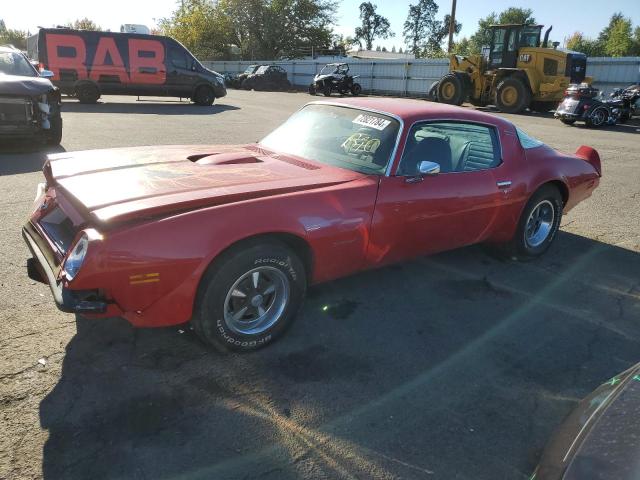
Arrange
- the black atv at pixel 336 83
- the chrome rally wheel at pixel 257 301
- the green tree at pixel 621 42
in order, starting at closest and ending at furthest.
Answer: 1. the chrome rally wheel at pixel 257 301
2. the black atv at pixel 336 83
3. the green tree at pixel 621 42

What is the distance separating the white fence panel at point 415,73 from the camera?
69.7 ft

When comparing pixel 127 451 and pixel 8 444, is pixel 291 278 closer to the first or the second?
pixel 127 451

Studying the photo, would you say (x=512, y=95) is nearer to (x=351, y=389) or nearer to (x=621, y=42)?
(x=351, y=389)

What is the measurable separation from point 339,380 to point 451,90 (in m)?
18.5

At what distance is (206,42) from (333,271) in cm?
5594

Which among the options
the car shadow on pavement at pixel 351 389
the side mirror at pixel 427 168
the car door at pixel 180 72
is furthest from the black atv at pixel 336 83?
the side mirror at pixel 427 168

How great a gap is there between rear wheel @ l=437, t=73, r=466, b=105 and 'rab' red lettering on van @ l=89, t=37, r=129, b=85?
11519 mm

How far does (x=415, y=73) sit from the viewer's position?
2792cm

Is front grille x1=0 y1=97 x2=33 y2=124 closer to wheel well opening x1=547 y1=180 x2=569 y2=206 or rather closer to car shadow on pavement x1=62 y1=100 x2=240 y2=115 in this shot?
car shadow on pavement x1=62 y1=100 x2=240 y2=115

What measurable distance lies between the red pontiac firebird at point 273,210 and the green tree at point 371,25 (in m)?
105

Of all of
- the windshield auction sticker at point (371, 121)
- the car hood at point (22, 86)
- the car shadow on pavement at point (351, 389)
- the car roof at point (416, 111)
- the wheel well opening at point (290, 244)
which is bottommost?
the car shadow on pavement at point (351, 389)

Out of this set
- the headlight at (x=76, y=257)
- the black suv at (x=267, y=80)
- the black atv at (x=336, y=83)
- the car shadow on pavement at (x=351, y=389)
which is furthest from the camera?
the black suv at (x=267, y=80)

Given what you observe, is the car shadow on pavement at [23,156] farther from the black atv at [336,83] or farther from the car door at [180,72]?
the black atv at [336,83]

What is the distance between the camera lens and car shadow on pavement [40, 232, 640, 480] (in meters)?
2.13
